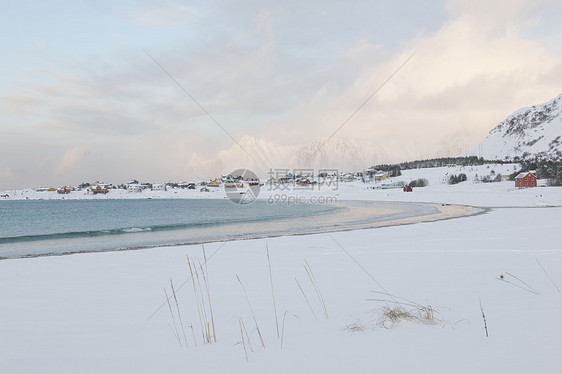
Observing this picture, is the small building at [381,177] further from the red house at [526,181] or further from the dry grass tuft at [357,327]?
the dry grass tuft at [357,327]

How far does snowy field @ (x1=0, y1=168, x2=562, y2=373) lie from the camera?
3689 millimetres

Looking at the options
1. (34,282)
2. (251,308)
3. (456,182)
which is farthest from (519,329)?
(456,182)

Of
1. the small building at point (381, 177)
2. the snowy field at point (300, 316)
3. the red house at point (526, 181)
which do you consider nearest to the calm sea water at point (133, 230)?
the snowy field at point (300, 316)

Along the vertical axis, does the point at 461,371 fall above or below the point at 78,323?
above

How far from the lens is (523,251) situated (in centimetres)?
1051

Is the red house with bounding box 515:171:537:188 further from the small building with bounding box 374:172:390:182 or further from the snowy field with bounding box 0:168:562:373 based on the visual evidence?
the snowy field with bounding box 0:168:562:373

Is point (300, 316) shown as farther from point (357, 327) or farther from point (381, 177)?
point (381, 177)

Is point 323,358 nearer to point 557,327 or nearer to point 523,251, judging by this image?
point 557,327

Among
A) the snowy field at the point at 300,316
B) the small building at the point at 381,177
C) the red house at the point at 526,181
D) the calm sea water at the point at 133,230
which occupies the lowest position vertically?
the calm sea water at the point at 133,230

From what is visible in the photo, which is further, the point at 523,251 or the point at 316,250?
the point at 316,250

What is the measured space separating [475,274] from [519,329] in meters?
4.08

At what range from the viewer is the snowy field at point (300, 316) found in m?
3.69

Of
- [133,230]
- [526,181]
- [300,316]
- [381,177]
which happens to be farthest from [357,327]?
[381,177]

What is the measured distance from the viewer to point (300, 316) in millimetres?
5438
